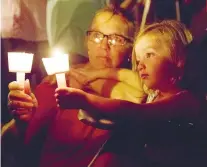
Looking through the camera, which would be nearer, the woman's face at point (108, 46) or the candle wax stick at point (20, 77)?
the candle wax stick at point (20, 77)

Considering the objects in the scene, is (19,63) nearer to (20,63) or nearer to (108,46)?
(20,63)

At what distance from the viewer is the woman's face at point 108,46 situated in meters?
3.64

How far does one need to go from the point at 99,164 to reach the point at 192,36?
1264 mm

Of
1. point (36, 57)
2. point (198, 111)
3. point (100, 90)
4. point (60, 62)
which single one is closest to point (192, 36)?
point (198, 111)

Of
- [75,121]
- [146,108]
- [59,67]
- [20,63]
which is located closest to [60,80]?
[59,67]

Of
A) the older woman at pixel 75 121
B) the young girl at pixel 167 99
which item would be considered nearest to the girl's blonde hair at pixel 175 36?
the young girl at pixel 167 99

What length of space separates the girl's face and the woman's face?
0.32 metres

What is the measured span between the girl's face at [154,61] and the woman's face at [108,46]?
0.32 metres

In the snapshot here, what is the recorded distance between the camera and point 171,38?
3.35m

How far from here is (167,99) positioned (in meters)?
3.22

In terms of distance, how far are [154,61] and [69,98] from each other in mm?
765

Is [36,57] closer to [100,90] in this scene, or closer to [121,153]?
[100,90]

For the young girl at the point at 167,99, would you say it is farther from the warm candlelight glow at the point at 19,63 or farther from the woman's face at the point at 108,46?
the warm candlelight glow at the point at 19,63

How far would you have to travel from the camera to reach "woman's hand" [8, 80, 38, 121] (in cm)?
321
